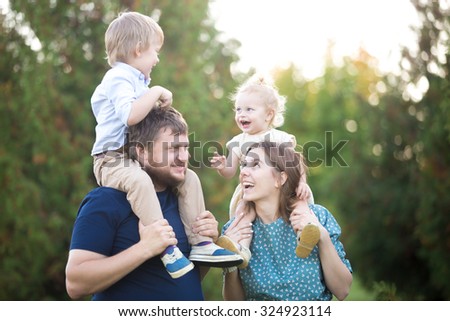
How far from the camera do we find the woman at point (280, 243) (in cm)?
345

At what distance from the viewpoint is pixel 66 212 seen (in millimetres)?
8555

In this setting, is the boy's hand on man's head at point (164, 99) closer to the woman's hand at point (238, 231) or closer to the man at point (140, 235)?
the man at point (140, 235)

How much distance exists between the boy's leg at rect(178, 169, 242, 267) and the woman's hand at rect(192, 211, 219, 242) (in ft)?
0.09

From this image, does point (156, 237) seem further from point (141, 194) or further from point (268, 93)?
point (268, 93)

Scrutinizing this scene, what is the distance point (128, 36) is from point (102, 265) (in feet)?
4.46

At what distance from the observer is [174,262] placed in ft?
10.8

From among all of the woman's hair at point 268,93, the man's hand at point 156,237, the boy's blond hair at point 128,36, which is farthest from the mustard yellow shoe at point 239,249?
the woman's hair at point 268,93

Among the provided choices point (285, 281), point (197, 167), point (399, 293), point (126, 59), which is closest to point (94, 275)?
point (285, 281)

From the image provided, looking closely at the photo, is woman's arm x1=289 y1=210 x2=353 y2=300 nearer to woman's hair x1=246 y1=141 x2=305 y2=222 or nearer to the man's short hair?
woman's hair x1=246 y1=141 x2=305 y2=222

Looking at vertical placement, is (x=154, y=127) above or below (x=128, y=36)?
below

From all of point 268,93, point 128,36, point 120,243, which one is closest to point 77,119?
point 268,93

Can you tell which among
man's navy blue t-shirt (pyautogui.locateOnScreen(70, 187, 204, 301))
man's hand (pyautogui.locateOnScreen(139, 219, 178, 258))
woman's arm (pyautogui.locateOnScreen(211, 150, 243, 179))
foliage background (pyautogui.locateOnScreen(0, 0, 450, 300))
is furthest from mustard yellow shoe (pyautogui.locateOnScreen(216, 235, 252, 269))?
foliage background (pyautogui.locateOnScreen(0, 0, 450, 300))

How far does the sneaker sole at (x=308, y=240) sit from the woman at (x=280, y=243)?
6cm
